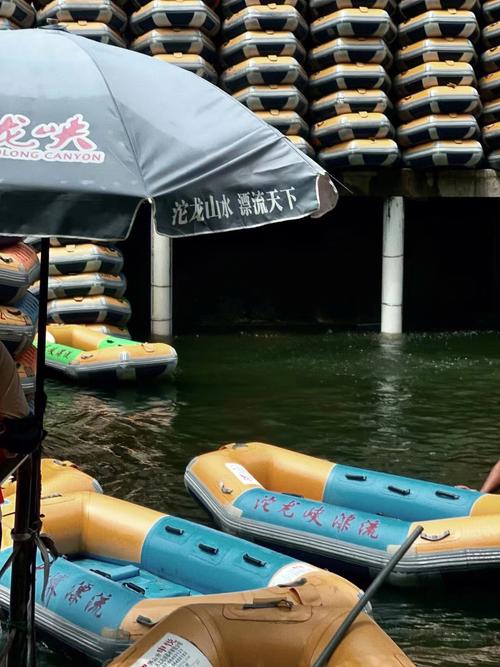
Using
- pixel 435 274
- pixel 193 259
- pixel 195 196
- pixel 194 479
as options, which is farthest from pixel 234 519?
pixel 435 274

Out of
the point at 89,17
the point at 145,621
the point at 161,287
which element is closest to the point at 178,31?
the point at 89,17

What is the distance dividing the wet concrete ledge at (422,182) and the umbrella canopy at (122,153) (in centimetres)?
1042

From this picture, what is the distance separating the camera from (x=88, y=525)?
5.86 meters

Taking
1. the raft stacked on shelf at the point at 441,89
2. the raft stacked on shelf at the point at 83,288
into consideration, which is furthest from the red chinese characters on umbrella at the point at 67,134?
the raft stacked on shelf at the point at 441,89

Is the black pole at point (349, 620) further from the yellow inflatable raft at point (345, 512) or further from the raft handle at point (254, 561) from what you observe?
the yellow inflatable raft at point (345, 512)

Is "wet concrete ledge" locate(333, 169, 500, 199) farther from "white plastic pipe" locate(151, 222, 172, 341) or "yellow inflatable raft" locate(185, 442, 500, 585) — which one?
"yellow inflatable raft" locate(185, 442, 500, 585)

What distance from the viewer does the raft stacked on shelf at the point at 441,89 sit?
13.7 m

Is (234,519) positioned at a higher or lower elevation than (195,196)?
lower

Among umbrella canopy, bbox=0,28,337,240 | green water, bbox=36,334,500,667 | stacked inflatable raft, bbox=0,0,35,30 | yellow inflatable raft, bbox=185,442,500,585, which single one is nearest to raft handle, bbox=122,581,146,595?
green water, bbox=36,334,500,667

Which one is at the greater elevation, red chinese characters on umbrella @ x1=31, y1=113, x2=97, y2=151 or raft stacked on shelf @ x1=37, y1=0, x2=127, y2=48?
raft stacked on shelf @ x1=37, y1=0, x2=127, y2=48

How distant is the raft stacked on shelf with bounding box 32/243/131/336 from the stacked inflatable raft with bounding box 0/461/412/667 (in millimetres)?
6017

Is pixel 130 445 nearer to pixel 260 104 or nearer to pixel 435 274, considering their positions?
pixel 260 104

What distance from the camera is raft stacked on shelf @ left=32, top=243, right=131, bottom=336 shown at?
12.5 metres

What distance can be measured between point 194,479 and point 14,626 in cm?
306
